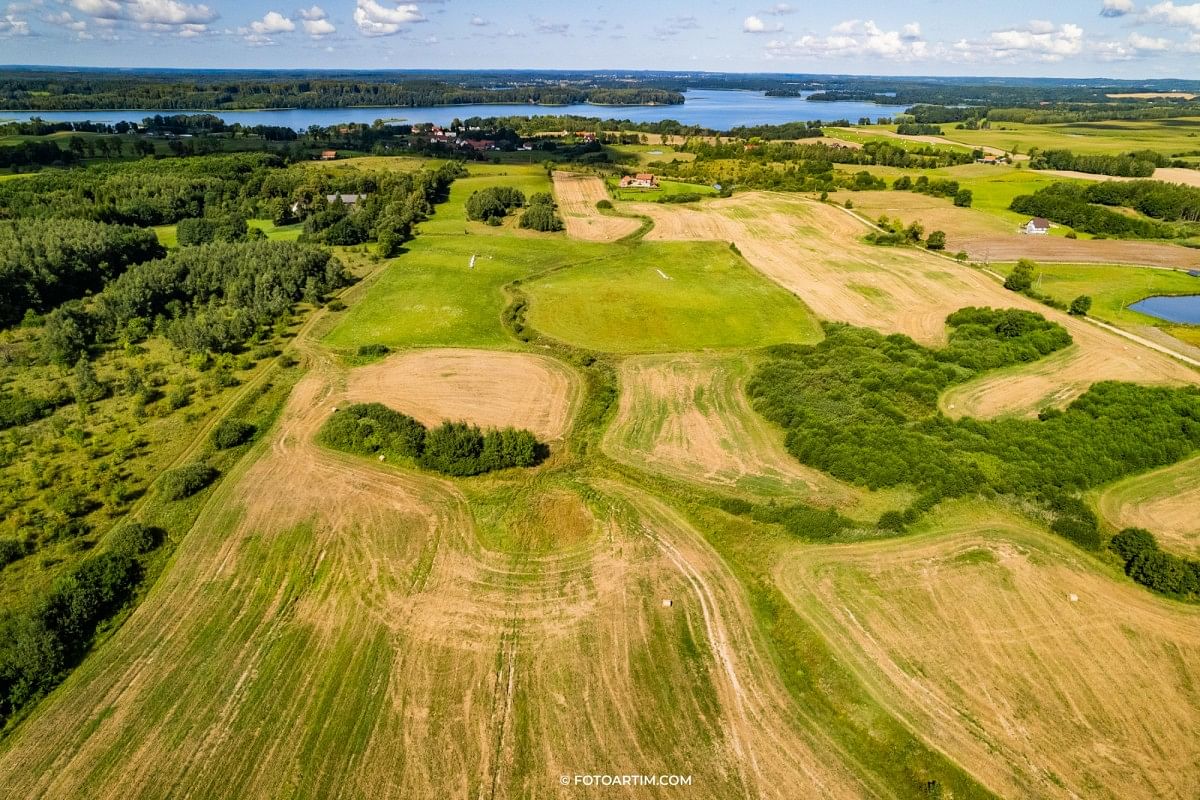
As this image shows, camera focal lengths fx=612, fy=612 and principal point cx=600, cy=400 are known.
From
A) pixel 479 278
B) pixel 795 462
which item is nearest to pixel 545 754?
pixel 795 462

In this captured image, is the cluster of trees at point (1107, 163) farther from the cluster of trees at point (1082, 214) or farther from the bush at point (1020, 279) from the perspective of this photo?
the bush at point (1020, 279)

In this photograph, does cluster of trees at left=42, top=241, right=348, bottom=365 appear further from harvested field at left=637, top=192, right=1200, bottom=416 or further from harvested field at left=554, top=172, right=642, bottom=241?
harvested field at left=637, top=192, right=1200, bottom=416

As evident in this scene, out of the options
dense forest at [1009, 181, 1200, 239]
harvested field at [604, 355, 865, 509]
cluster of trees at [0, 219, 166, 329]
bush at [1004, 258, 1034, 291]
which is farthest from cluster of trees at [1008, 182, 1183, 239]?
cluster of trees at [0, 219, 166, 329]

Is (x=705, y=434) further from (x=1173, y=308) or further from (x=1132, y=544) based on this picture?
(x=1173, y=308)

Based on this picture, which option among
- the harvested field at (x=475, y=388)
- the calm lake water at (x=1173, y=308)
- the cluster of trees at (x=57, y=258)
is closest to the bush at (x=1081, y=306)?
the calm lake water at (x=1173, y=308)

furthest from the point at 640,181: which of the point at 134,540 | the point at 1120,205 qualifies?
the point at 134,540

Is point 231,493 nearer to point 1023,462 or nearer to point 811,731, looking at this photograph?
point 811,731
